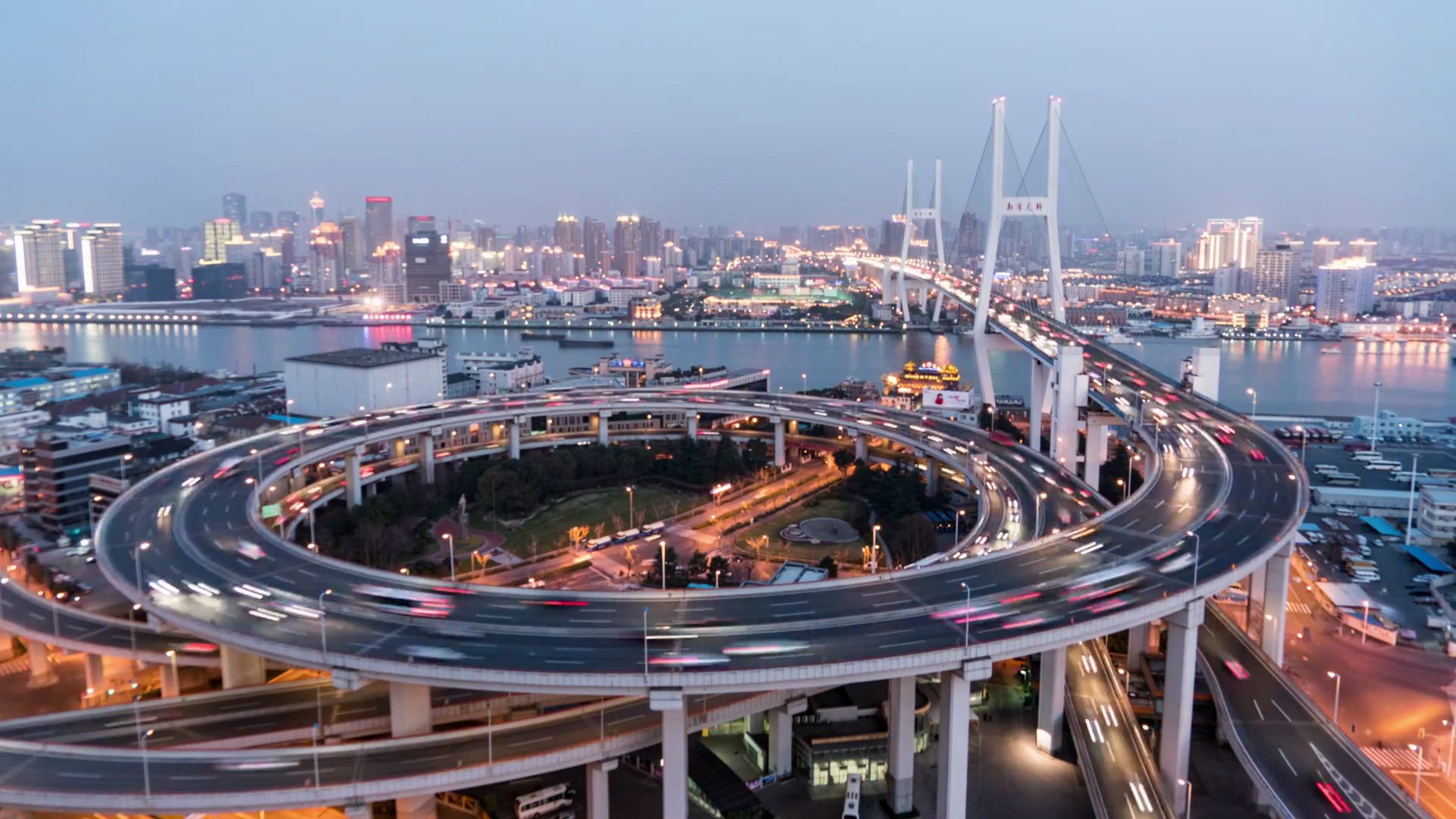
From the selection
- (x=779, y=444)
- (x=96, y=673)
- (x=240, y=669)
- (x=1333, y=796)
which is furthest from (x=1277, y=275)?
(x=96, y=673)

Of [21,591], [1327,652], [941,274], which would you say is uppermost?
[941,274]

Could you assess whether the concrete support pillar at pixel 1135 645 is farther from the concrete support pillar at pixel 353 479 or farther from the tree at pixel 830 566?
the concrete support pillar at pixel 353 479

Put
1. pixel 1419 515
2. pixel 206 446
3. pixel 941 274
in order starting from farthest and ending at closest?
pixel 941 274
pixel 206 446
pixel 1419 515

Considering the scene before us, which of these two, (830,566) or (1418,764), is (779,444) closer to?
(830,566)

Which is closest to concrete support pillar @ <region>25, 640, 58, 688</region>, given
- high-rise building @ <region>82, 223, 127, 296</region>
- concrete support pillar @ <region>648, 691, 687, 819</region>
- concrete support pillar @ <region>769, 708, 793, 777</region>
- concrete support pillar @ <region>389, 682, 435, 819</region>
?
concrete support pillar @ <region>389, 682, 435, 819</region>

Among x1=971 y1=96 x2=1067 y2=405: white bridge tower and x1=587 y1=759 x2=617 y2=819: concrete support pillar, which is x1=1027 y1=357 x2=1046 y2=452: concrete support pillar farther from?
x1=587 y1=759 x2=617 y2=819: concrete support pillar

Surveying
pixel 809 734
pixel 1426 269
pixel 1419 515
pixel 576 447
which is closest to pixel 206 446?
pixel 576 447

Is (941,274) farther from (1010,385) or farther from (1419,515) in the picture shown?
(1419,515)
